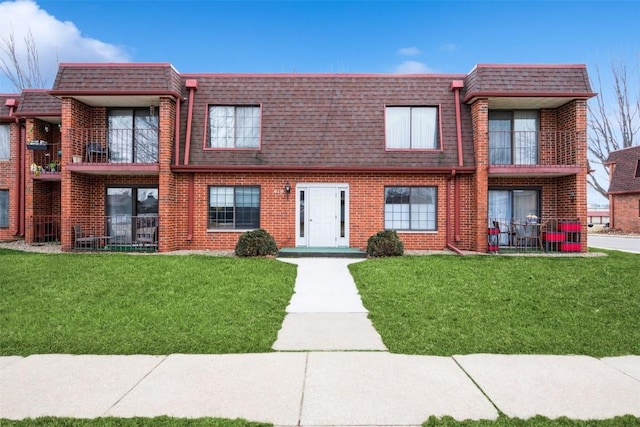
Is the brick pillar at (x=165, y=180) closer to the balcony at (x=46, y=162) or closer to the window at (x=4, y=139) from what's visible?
the balcony at (x=46, y=162)

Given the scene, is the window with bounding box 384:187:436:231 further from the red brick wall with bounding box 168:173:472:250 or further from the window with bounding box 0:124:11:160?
the window with bounding box 0:124:11:160

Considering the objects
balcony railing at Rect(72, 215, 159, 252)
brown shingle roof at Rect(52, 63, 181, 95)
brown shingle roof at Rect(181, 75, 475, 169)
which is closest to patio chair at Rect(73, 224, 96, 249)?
balcony railing at Rect(72, 215, 159, 252)

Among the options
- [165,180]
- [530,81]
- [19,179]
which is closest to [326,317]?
[165,180]

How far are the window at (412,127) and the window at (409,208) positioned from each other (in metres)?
1.61

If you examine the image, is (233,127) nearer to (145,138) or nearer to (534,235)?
(145,138)

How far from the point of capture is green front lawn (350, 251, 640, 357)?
16.4 feet

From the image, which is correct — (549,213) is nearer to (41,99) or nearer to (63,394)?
(63,394)

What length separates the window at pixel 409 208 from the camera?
13477 mm

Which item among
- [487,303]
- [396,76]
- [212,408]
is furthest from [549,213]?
[212,408]

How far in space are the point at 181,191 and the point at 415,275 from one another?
28.4 ft

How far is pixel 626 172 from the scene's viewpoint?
2727 cm

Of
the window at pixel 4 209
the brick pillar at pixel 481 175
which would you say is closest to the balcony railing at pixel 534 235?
the brick pillar at pixel 481 175

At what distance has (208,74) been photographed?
45.9ft

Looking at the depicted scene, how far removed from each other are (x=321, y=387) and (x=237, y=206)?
10397 mm
